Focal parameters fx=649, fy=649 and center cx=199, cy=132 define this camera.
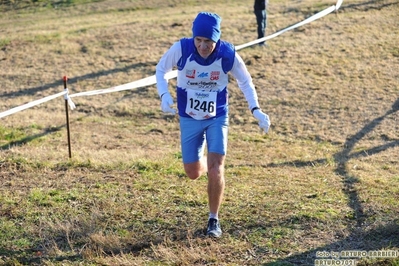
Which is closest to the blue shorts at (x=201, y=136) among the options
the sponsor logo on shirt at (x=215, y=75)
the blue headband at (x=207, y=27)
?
the sponsor logo on shirt at (x=215, y=75)

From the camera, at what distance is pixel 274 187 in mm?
7285

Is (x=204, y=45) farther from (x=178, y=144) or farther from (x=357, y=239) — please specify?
(x=178, y=144)

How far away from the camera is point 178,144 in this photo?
34.1 feet

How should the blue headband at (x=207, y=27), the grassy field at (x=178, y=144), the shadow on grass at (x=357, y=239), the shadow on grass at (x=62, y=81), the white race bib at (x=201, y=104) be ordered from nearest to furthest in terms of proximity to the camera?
the shadow on grass at (x=357, y=239)
the blue headband at (x=207, y=27)
the grassy field at (x=178, y=144)
the white race bib at (x=201, y=104)
the shadow on grass at (x=62, y=81)

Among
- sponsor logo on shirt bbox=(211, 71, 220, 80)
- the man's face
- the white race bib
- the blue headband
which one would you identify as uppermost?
the blue headband

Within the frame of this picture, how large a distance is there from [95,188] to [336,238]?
278cm

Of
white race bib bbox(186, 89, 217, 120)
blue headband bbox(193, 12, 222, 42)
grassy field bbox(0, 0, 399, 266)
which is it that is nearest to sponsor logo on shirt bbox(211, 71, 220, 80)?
white race bib bbox(186, 89, 217, 120)

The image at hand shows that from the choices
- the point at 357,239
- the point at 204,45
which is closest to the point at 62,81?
the point at 204,45

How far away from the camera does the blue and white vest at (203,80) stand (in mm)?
5750

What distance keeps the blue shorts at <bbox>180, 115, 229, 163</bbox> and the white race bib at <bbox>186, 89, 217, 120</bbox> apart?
0.06 meters

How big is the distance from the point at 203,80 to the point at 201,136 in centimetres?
52

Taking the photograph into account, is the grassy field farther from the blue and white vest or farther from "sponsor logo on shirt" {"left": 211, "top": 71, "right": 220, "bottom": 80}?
"sponsor logo on shirt" {"left": 211, "top": 71, "right": 220, "bottom": 80}

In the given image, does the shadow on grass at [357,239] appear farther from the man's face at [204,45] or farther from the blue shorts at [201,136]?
the man's face at [204,45]

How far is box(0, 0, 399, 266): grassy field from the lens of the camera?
224 inches
